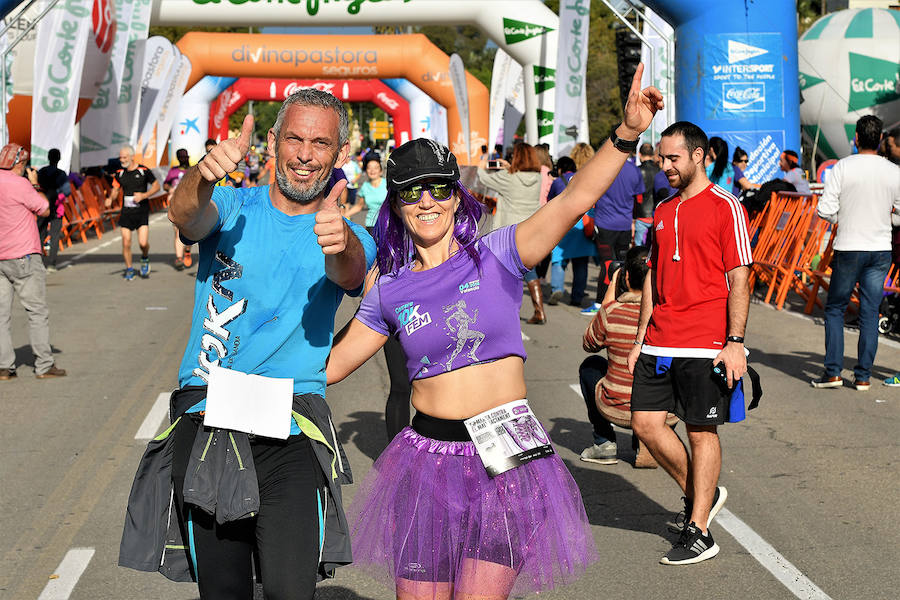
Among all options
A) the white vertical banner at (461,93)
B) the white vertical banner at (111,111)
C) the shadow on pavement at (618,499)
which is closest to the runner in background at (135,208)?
the white vertical banner at (111,111)

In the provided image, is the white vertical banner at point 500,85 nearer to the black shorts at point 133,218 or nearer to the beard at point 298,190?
the black shorts at point 133,218

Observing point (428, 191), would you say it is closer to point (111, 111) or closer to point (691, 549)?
point (691, 549)

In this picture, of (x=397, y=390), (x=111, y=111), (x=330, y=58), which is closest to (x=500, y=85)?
(x=330, y=58)

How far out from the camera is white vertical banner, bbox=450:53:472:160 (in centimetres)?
3306

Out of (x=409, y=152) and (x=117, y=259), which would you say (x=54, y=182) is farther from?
(x=409, y=152)

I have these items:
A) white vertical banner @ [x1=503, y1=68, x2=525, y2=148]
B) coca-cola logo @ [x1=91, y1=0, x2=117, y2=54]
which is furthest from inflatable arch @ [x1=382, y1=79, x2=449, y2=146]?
coca-cola logo @ [x1=91, y1=0, x2=117, y2=54]

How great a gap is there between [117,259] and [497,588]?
60.7 feet

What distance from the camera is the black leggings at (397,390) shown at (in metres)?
6.27

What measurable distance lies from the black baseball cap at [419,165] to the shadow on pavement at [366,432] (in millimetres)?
3961

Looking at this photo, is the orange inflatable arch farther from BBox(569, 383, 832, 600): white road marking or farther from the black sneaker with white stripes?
the black sneaker with white stripes

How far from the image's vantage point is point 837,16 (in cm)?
3306

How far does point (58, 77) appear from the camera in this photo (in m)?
18.8

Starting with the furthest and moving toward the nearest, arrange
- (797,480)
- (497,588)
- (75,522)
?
(797,480), (75,522), (497,588)

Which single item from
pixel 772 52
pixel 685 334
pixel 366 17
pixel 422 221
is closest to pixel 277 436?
pixel 422 221
